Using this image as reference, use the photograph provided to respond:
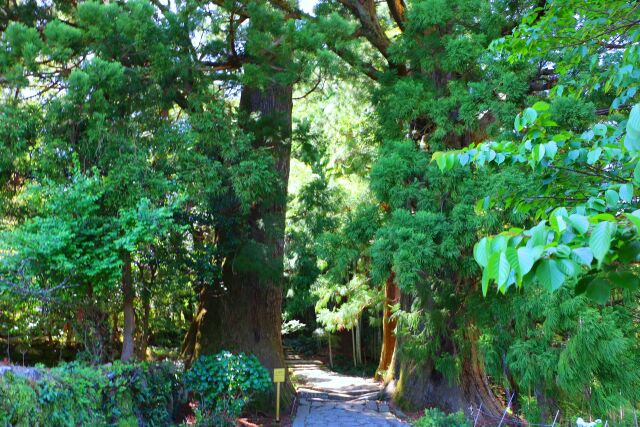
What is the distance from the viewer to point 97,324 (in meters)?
6.90

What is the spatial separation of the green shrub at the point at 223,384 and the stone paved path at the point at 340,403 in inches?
47.3

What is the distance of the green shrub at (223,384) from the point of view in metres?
7.19

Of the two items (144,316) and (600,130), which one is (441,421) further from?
(144,316)

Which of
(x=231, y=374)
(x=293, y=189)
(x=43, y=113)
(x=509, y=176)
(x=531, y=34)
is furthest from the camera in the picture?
(x=293, y=189)

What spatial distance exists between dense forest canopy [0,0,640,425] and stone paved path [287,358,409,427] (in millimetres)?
542

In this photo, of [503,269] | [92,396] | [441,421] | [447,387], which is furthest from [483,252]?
[447,387]

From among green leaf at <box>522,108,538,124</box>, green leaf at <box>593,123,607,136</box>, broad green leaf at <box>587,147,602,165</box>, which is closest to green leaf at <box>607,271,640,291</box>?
broad green leaf at <box>587,147,602,165</box>

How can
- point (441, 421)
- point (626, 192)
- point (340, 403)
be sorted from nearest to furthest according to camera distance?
1. point (626, 192)
2. point (441, 421)
3. point (340, 403)

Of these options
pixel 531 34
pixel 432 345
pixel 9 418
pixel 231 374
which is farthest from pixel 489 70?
pixel 9 418

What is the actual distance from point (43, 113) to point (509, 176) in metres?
5.12

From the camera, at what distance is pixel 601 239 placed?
1.37 metres

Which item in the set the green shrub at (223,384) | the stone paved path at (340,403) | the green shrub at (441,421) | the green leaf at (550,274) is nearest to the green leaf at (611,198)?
the green leaf at (550,274)

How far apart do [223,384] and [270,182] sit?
2701 millimetres

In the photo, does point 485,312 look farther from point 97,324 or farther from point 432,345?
point 97,324
